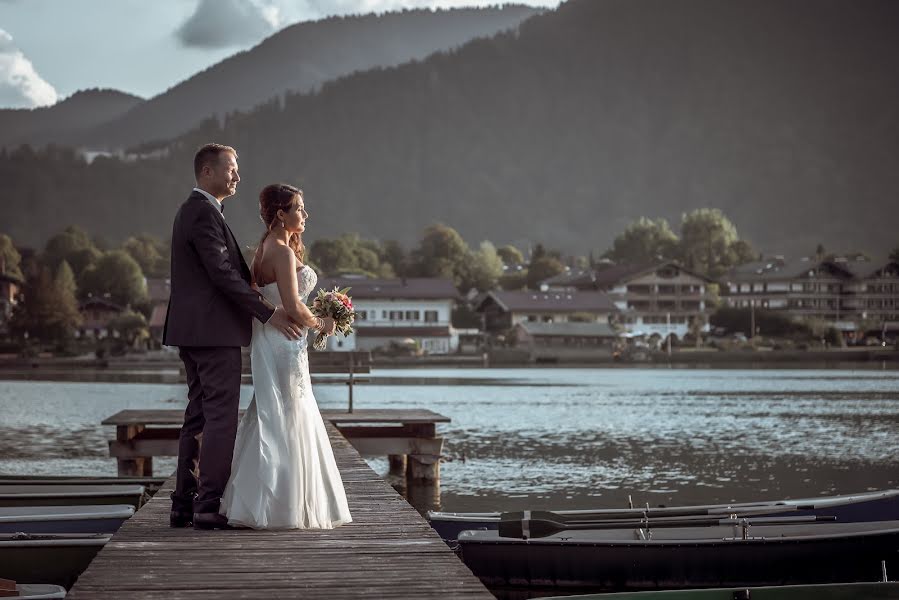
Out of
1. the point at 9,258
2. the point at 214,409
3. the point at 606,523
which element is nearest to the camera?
the point at 214,409

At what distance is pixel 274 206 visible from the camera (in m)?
8.48

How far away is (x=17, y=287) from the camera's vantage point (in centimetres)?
16212

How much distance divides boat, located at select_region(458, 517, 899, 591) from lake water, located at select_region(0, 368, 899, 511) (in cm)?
946

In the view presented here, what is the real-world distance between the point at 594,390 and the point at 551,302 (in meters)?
64.5

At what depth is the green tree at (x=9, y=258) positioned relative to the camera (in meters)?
182

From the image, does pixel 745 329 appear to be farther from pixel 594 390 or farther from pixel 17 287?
pixel 17 287

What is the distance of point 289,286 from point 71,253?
189049 millimetres

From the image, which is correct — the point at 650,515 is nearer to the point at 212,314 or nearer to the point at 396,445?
the point at 212,314

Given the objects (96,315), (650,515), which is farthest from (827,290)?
(650,515)

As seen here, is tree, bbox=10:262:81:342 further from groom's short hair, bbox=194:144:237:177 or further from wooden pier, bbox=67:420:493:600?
wooden pier, bbox=67:420:493:600

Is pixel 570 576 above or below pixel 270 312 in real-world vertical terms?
below

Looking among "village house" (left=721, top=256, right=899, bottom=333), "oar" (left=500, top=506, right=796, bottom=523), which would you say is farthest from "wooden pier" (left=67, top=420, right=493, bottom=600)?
"village house" (left=721, top=256, right=899, bottom=333)

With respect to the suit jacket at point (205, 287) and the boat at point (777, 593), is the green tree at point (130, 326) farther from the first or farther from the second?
the boat at point (777, 593)

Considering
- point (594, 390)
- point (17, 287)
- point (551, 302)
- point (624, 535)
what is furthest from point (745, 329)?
point (624, 535)
